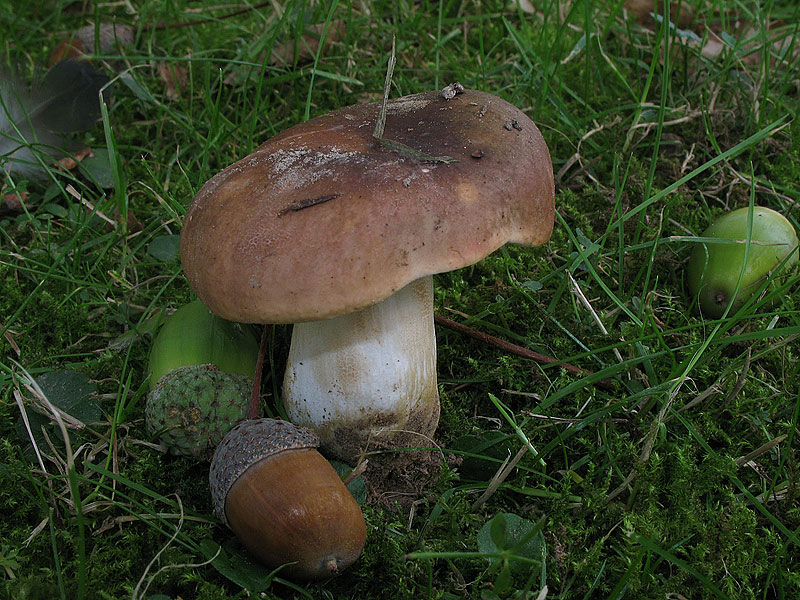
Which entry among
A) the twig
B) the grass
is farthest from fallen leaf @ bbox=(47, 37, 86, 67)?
the twig

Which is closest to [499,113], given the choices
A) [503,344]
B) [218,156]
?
[503,344]

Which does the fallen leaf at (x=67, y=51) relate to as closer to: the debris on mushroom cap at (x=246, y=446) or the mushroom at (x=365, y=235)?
the mushroom at (x=365, y=235)

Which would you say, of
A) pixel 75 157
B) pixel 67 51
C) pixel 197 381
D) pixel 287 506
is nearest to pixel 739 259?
pixel 287 506

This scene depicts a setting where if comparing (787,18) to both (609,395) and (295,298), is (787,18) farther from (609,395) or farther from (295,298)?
(295,298)

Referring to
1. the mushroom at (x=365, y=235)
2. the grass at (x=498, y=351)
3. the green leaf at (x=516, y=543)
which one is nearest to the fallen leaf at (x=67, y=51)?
the grass at (x=498, y=351)

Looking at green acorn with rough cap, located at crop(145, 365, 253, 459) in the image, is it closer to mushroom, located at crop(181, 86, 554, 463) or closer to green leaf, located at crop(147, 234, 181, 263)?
mushroom, located at crop(181, 86, 554, 463)

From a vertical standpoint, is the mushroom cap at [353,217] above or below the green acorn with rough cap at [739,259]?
above
